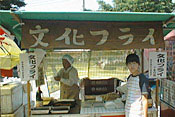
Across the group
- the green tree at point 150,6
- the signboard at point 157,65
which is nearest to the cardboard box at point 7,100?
the signboard at point 157,65

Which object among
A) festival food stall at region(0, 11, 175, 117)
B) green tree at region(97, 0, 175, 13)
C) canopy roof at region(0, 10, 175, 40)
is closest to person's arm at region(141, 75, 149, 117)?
festival food stall at region(0, 11, 175, 117)

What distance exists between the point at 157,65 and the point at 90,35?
4.72ft

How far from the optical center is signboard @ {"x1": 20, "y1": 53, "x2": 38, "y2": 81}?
117 inches

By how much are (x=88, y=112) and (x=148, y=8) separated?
15.1 m

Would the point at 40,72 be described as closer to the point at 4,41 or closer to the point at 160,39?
the point at 4,41

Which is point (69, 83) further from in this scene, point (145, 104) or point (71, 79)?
point (145, 104)

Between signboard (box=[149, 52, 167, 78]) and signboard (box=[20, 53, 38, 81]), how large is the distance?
87.8 inches

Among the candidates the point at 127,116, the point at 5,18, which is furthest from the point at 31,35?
the point at 127,116

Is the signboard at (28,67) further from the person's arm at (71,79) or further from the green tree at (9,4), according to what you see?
the green tree at (9,4)

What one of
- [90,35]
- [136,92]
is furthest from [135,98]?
[90,35]

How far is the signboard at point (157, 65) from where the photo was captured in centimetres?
313

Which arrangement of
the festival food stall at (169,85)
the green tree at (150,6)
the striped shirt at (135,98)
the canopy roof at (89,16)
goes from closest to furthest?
the canopy roof at (89,16) → the striped shirt at (135,98) → the festival food stall at (169,85) → the green tree at (150,6)

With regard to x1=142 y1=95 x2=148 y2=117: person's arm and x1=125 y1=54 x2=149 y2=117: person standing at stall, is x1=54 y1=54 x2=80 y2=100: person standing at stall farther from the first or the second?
x1=142 y1=95 x2=148 y2=117: person's arm

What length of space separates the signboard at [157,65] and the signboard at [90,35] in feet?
0.75
